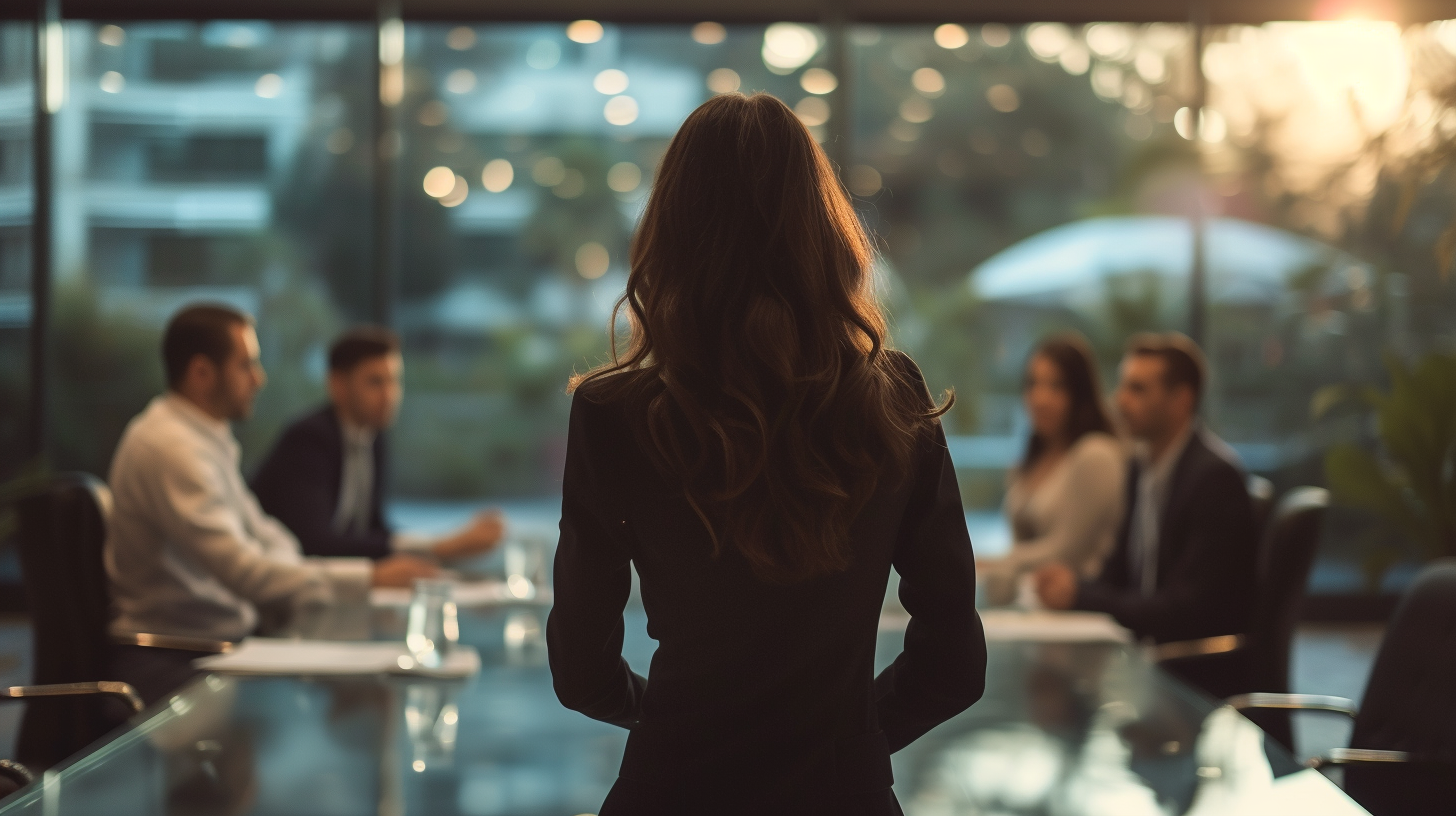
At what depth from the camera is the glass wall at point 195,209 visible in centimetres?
626

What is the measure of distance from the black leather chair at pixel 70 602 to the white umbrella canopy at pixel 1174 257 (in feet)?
15.5

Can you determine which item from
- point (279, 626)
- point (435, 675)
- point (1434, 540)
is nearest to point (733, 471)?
point (435, 675)

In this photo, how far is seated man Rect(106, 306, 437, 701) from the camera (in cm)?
274

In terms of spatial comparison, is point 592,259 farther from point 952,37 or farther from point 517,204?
point 952,37

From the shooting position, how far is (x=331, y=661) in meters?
2.20

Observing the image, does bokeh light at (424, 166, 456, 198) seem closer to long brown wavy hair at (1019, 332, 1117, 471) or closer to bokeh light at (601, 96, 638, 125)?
bokeh light at (601, 96, 638, 125)

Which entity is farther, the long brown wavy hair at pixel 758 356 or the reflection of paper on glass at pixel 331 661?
the reflection of paper on glass at pixel 331 661

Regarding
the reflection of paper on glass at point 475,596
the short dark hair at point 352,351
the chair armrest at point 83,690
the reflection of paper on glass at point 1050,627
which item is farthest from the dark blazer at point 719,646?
the short dark hair at point 352,351

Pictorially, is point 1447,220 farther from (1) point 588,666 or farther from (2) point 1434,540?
(1) point 588,666

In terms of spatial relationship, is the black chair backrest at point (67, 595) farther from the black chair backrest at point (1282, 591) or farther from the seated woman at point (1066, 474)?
the black chair backrest at point (1282, 591)

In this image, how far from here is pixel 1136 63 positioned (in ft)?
20.4

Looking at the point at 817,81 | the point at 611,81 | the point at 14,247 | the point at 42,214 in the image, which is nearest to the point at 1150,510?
the point at 817,81

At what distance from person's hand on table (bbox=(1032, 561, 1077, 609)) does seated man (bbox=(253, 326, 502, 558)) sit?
169 cm

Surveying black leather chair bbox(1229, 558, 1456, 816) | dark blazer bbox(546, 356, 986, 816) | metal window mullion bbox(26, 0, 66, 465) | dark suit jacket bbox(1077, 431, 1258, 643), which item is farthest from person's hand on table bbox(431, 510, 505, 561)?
metal window mullion bbox(26, 0, 66, 465)
